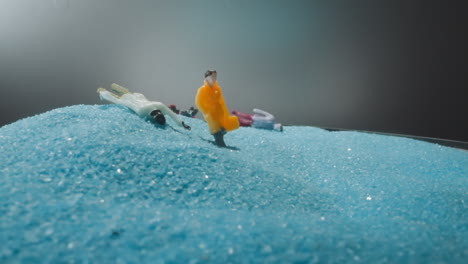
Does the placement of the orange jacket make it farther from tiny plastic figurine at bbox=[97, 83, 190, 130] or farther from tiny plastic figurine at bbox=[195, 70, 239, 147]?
tiny plastic figurine at bbox=[97, 83, 190, 130]

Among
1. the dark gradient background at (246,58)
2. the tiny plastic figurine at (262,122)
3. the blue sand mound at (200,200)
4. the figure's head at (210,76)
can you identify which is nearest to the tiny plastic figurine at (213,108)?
the figure's head at (210,76)

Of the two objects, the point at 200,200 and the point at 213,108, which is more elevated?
the point at 213,108

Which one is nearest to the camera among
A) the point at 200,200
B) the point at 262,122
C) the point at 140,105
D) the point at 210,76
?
the point at 200,200

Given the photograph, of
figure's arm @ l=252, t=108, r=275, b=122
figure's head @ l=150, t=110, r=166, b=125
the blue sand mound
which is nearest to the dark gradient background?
figure's arm @ l=252, t=108, r=275, b=122

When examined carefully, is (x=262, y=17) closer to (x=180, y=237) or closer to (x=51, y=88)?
(x=51, y=88)

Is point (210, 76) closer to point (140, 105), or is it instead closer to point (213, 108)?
point (213, 108)

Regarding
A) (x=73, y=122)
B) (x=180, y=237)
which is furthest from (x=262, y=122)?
(x=180, y=237)

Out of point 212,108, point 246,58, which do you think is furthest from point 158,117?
point 246,58

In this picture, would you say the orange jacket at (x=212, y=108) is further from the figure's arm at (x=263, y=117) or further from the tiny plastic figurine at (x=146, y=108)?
the figure's arm at (x=263, y=117)
